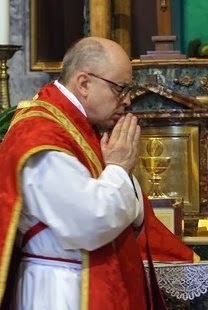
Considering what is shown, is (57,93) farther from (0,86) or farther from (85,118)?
(0,86)

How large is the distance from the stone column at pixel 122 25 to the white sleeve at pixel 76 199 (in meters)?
2.06

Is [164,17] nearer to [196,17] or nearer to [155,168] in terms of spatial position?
[196,17]

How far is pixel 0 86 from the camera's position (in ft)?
11.8

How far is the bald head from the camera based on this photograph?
7.61 ft

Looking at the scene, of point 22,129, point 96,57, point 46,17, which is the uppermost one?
point 46,17

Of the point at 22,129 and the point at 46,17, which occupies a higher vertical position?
the point at 46,17

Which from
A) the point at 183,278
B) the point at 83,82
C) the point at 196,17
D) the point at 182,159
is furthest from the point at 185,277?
the point at 196,17

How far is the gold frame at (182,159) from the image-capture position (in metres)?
3.55

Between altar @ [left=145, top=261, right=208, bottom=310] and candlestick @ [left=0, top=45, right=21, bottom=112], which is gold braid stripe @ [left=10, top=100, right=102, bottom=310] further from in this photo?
candlestick @ [left=0, top=45, right=21, bottom=112]

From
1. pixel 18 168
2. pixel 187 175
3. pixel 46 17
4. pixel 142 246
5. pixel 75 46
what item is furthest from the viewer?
pixel 46 17

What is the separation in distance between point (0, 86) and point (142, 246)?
1186mm

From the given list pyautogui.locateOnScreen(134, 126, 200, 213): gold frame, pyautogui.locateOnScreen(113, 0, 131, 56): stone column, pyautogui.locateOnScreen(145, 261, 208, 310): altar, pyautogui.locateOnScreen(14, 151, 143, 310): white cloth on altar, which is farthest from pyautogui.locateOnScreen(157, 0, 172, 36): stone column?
pyautogui.locateOnScreen(14, 151, 143, 310): white cloth on altar

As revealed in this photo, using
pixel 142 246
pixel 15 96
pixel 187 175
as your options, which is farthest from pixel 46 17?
pixel 142 246

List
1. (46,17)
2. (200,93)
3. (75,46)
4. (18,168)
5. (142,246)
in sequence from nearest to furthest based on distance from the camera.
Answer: (18,168) → (75,46) → (142,246) → (200,93) → (46,17)
